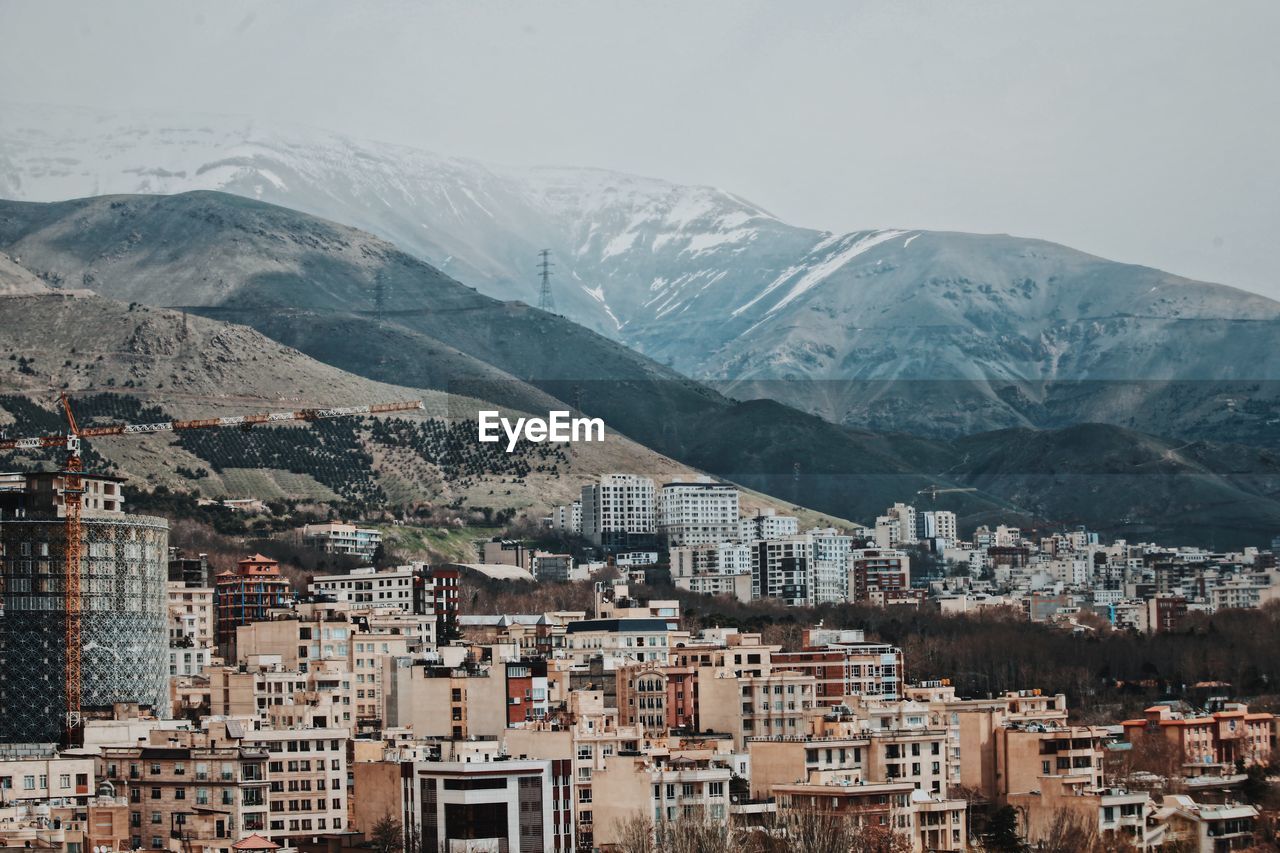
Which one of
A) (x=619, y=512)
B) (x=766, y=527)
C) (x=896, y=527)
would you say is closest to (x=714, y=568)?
(x=619, y=512)

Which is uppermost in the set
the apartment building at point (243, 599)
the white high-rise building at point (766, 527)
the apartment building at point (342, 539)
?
the white high-rise building at point (766, 527)

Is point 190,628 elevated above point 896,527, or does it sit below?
below

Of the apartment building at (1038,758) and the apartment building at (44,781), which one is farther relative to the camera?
the apartment building at (1038,758)

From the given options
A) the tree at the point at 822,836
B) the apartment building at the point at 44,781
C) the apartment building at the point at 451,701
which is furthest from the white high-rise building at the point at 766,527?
the apartment building at the point at 44,781

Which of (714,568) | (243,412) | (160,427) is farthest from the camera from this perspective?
(243,412)

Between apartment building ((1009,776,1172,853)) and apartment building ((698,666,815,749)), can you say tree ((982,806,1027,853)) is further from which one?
apartment building ((698,666,815,749))

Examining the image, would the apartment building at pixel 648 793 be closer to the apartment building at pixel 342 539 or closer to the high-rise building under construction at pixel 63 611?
the high-rise building under construction at pixel 63 611

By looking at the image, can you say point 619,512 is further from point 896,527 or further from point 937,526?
point 937,526
